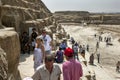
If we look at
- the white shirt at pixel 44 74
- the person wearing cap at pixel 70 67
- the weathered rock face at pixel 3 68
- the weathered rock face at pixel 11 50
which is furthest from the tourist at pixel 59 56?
the white shirt at pixel 44 74

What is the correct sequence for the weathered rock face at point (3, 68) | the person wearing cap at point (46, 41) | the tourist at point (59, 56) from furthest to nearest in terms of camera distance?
1. the tourist at point (59, 56)
2. the person wearing cap at point (46, 41)
3. the weathered rock face at point (3, 68)

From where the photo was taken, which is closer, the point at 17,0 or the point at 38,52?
the point at 38,52

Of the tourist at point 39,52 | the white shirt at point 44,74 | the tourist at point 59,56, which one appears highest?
the white shirt at point 44,74

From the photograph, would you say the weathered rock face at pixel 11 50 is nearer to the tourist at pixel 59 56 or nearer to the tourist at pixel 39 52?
the tourist at pixel 39 52

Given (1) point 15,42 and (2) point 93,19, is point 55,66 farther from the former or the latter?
(2) point 93,19

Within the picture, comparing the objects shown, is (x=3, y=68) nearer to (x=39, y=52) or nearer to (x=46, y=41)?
(x=39, y=52)

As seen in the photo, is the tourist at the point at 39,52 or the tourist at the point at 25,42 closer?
the tourist at the point at 39,52

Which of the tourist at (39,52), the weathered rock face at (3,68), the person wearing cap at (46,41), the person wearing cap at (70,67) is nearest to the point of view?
the person wearing cap at (70,67)

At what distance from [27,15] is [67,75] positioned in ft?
40.8

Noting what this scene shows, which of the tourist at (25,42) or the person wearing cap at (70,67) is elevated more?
the person wearing cap at (70,67)

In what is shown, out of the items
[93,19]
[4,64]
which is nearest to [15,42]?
[4,64]

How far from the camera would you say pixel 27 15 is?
1727 cm

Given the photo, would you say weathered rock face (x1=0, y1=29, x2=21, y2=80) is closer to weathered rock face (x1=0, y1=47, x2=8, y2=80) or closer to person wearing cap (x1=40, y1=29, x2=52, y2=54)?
person wearing cap (x1=40, y1=29, x2=52, y2=54)

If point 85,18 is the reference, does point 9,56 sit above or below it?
above
